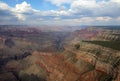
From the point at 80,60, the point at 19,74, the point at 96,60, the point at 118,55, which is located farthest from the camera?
the point at 19,74

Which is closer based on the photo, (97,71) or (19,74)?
(97,71)

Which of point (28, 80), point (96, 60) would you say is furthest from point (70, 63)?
point (28, 80)

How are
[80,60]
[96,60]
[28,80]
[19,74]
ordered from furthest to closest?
1. [19,74]
2. [28,80]
3. [80,60]
4. [96,60]

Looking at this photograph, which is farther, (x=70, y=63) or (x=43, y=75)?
(x=43, y=75)

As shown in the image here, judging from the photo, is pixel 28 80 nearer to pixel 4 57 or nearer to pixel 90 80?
pixel 90 80

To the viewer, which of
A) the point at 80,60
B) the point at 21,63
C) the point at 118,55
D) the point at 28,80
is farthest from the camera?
the point at 21,63

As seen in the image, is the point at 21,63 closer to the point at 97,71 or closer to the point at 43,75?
the point at 43,75

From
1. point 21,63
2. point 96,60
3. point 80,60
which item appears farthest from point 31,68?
point 96,60

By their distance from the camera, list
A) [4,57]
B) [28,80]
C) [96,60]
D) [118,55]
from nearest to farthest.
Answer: [118,55]
[96,60]
[28,80]
[4,57]

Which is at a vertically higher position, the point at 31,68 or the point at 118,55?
the point at 118,55
